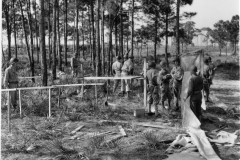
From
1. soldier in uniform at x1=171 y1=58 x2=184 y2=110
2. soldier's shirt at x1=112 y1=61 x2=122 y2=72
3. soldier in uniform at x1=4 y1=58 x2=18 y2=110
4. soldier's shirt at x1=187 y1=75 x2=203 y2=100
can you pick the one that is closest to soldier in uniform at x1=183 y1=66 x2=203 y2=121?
soldier's shirt at x1=187 y1=75 x2=203 y2=100

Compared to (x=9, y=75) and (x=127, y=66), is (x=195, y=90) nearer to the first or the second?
(x=127, y=66)

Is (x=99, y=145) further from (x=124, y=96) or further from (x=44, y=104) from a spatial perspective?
(x=124, y=96)

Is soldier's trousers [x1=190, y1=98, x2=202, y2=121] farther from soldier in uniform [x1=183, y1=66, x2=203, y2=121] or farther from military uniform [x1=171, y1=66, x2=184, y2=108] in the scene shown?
military uniform [x1=171, y1=66, x2=184, y2=108]

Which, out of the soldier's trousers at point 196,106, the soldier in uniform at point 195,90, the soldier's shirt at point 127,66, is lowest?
the soldier's trousers at point 196,106

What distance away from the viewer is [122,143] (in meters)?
5.59

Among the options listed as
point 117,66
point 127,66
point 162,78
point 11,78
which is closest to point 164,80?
point 162,78

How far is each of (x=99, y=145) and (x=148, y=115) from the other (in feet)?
10.7

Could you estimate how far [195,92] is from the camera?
6.55 metres

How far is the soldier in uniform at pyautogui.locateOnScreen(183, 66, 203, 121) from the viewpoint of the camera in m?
6.36

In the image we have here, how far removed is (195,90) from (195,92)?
81mm

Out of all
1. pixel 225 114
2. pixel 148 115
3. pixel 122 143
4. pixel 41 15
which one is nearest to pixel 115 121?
pixel 148 115

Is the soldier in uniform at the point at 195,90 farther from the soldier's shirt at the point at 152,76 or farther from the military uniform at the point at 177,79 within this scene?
the military uniform at the point at 177,79

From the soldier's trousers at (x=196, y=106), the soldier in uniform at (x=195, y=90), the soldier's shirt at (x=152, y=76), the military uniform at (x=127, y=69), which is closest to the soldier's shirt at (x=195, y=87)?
the soldier in uniform at (x=195, y=90)

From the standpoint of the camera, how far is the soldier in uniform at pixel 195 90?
6355 millimetres
